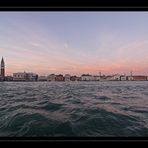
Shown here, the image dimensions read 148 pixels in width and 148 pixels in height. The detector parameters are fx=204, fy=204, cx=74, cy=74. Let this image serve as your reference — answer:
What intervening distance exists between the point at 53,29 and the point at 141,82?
2.10 m

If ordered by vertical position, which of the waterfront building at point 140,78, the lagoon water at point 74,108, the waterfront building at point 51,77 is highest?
the waterfront building at point 51,77

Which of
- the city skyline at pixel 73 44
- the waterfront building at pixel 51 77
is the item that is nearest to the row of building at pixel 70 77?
the waterfront building at pixel 51 77

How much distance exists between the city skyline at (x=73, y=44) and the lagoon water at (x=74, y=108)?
1.07 feet

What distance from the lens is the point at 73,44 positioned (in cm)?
407

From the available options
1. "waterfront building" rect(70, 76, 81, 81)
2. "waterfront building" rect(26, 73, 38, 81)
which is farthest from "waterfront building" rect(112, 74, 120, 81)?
"waterfront building" rect(26, 73, 38, 81)

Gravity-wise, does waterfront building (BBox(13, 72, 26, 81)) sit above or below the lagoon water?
above

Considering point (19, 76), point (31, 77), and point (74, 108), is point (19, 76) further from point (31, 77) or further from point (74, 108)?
point (74, 108)

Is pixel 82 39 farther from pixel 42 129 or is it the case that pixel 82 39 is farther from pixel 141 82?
pixel 42 129

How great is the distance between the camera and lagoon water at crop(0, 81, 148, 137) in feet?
6.75

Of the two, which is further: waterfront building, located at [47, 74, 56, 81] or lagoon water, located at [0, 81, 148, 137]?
waterfront building, located at [47, 74, 56, 81]

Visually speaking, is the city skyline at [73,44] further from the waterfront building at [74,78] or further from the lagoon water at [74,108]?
the lagoon water at [74,108]

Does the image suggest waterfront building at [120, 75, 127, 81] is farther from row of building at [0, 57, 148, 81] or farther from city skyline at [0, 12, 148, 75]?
city skyline at [0, 12, 148, 75]

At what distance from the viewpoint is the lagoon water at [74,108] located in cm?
206

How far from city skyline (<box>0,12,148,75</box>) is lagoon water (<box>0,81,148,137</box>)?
326mm
